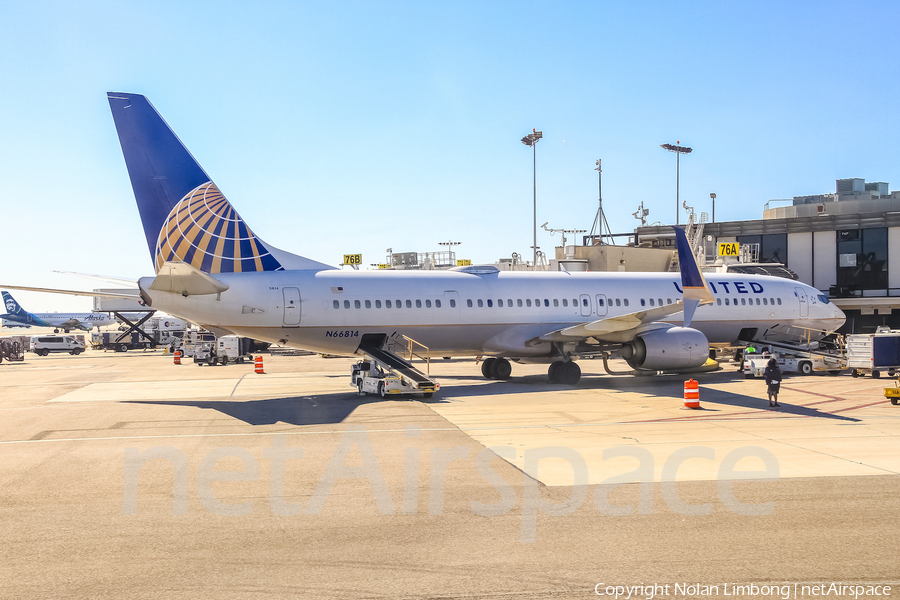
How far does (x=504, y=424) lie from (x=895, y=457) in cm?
812

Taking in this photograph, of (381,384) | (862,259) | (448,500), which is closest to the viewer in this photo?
(448,500)

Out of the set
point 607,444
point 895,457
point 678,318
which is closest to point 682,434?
point 607,444

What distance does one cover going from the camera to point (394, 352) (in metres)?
27.1

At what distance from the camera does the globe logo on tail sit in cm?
2348

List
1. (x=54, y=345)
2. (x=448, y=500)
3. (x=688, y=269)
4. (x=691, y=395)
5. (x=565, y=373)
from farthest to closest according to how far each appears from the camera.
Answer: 1. (x=54, y=345)
2. (x=565, y=373)
3. (x=688, y=269)
4. (x=691, y=395)
5. (x=448, y=500)

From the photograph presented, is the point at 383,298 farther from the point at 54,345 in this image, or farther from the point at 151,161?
the point at 54,345

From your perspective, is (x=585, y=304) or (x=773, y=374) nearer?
(x=773, y=374)

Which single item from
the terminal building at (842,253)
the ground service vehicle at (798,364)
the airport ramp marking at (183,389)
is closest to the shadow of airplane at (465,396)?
the ground service vehicle at (798,364)

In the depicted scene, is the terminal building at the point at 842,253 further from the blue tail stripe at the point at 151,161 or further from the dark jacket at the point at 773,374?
the blue tail stripe at the point at 151,161

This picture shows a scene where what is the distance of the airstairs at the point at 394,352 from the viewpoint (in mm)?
24109

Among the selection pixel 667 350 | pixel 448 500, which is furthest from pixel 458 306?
pixel 448 500

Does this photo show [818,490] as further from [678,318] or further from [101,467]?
[678,318]

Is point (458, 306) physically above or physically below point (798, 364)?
above

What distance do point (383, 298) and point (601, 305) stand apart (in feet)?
30.4
